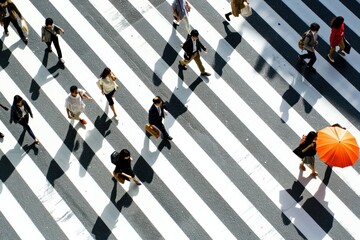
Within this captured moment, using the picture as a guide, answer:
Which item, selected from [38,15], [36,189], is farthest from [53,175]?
[38,15]

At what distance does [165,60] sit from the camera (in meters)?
13.9

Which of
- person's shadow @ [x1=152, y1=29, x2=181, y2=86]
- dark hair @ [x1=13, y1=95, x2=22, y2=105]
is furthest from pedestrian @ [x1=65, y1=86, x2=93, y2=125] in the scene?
person's shadow @ [x1=152, y1=29, x2=181, y2=86]

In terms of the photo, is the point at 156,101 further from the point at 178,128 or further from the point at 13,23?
the point at 13,23

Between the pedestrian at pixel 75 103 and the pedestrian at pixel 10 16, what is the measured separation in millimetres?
2881

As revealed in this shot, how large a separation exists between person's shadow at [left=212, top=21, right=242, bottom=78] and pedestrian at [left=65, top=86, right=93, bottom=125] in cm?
333

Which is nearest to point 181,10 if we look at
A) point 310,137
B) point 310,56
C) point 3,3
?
point 310,56

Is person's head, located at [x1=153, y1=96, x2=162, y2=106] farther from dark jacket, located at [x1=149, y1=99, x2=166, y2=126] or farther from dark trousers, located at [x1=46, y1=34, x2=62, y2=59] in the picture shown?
dark trousers, located at [x1=46, y1=34, x2=62, y2=59]

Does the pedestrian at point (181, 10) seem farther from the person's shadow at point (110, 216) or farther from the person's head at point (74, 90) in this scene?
the person's shadow at point (110, 216)

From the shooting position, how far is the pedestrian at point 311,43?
41.5 feet

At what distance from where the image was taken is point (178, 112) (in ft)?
43.3

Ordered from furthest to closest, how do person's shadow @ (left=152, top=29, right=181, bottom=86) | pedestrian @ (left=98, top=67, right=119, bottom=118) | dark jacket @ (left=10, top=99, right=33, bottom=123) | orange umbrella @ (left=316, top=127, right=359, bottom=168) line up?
person's shadow @ (left=152, top=29, right=181, bottom=86) < pedestrian @ (left=98, top=67, right=119, bottom=118) < dark jacket @ (left=10, top=99, right=33, bottom=123) < orange umbrella @ (left=316, top=127, right=359, bottom=168)

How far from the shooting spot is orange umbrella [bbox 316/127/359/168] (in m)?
11.0

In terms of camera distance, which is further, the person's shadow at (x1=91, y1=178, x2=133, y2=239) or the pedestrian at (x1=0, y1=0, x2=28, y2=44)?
the pedestrian at (x1=0, y1=0, x2=28, y2=44)

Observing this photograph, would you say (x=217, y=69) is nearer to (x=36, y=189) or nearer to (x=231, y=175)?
(x=231, y=175)
